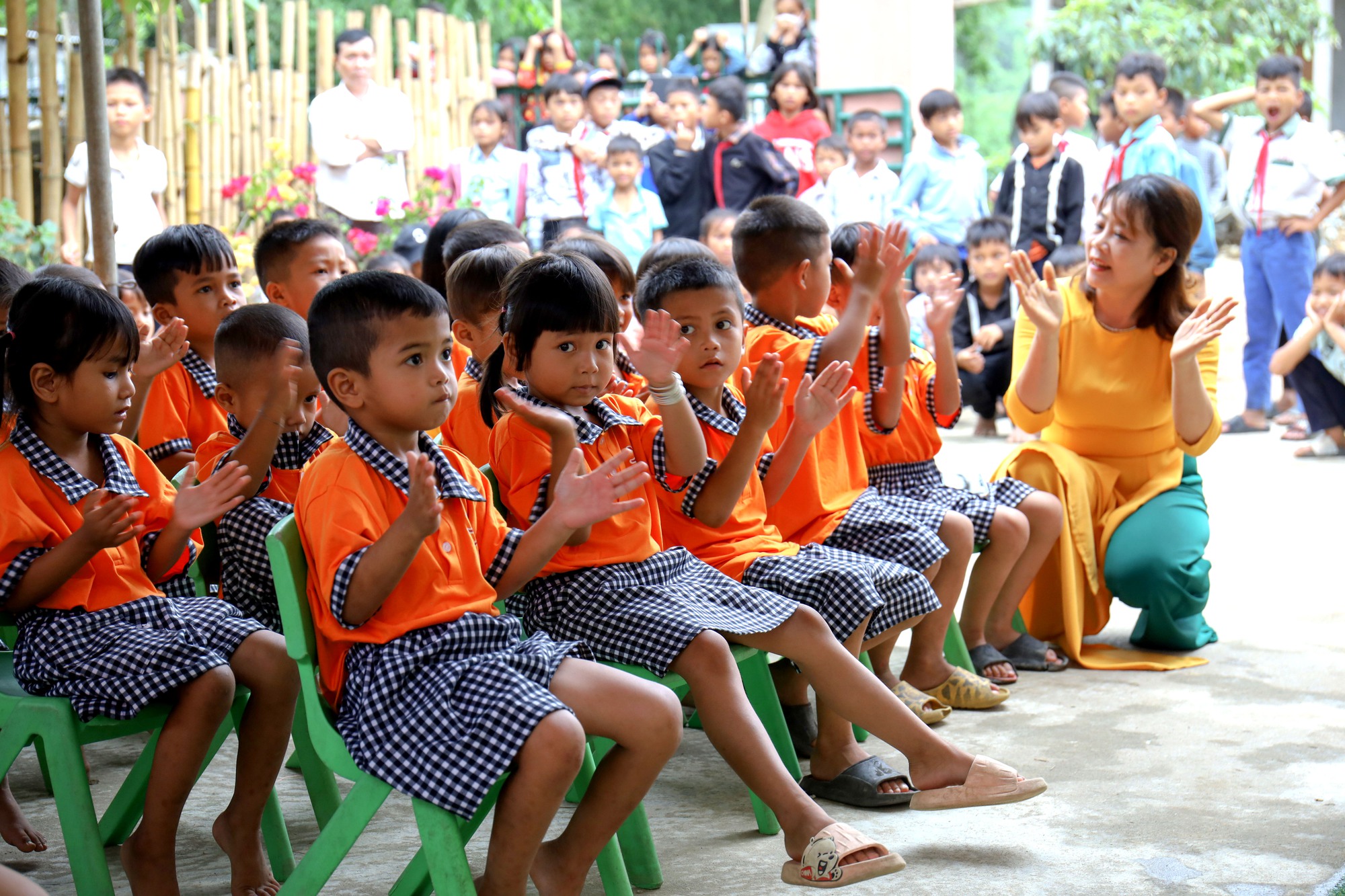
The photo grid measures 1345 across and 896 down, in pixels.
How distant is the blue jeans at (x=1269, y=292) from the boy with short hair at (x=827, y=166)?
243cm

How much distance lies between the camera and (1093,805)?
272 centimetres

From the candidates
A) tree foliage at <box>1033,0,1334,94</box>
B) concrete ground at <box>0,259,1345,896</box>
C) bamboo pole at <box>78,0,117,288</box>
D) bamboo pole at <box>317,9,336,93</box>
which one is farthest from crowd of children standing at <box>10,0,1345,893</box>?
tree foliage at <box>1033,0,1334,94</box>

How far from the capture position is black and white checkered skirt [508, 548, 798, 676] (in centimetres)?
236

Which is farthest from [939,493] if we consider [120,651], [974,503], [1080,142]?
[1080,142]

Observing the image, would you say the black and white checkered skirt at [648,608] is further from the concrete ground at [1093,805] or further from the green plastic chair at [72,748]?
the green plastic chair at [72,748]

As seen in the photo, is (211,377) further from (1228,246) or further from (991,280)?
(1228,246)

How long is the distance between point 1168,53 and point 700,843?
11960 mm

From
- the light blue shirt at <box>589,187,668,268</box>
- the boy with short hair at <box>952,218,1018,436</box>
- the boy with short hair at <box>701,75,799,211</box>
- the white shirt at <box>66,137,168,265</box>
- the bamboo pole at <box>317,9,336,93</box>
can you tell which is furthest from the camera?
the bamboo pole at <box>317,9,336,93</box>

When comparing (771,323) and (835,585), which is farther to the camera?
(771,323)

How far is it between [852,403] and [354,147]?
16.4 feet

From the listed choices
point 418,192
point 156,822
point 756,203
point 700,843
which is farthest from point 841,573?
point 418,192

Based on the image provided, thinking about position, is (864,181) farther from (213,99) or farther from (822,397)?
(822,397)

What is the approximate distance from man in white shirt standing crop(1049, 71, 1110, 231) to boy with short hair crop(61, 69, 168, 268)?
450cm

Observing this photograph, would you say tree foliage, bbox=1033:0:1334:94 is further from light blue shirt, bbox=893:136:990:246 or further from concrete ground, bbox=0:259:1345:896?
concrete ground, bbox=0:259:1345:896
